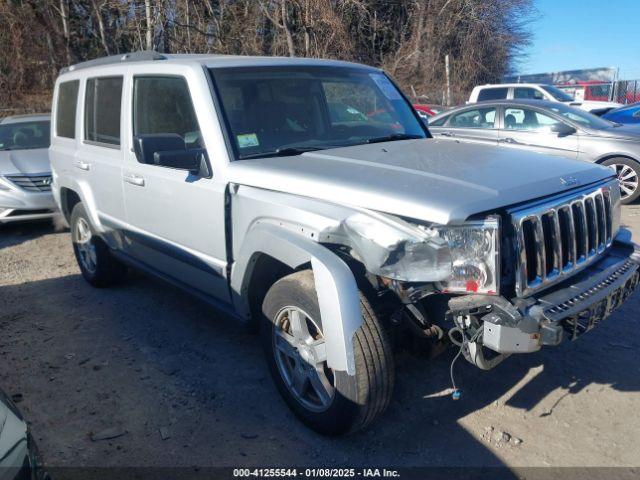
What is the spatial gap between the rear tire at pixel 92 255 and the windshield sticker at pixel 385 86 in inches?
112

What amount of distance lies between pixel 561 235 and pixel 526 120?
268 inches

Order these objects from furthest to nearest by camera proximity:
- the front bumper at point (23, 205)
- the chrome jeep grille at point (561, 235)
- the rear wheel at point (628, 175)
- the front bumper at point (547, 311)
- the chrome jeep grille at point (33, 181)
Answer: the rear wheel at point (628, 175) → the chrome jeep grille at point (33, 181) → the front bumper at point (23, 205) → the chrome jeep grille at point (561, 235) → the front bumper at point (547, 311)

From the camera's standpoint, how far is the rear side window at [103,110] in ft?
14.9

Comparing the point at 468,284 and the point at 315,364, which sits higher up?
the point at 468,284

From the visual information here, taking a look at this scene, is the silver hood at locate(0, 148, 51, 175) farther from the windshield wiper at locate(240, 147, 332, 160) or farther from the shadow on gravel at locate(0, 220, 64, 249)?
the windshield wiper at locate(240, 147, 332, 160)

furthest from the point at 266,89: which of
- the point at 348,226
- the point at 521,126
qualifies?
the point at 521,126

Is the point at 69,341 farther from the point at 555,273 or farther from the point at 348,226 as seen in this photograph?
the point at 555,273

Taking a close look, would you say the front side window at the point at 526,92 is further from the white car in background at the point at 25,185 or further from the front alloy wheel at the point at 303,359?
the front alloy wheel at the point at 303,359

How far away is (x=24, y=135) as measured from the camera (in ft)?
29.6

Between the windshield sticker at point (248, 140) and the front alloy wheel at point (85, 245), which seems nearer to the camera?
the windshield sticker at point (248, 140)

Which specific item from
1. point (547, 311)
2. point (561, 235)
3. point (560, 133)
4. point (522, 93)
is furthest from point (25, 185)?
point (522, 93)

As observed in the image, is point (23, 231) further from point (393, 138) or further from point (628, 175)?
point (628, 175)

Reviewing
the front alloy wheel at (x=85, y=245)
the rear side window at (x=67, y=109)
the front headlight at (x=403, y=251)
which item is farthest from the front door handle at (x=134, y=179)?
the front headlight at (x=403, y=251)

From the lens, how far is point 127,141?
4336mm
